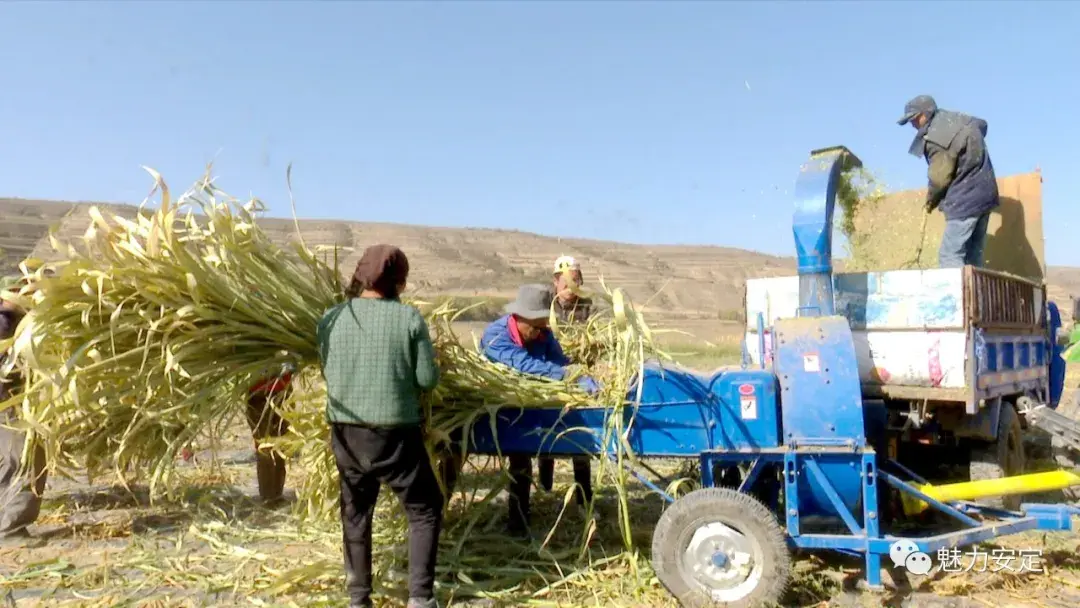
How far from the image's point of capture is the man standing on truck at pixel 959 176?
220 inches

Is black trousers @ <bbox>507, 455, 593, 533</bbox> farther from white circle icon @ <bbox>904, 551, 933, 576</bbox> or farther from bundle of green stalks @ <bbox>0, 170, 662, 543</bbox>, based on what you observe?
white circle icon @ <bbox>904, 551, 933, 576</bbox>

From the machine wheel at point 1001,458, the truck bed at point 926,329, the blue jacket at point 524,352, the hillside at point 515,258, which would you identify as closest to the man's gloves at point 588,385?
the blue jacket at point 524,352

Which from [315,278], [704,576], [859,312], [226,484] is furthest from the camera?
[226,484]

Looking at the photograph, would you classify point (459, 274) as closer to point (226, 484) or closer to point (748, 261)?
point (748, 261)

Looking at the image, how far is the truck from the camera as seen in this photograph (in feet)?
14.1

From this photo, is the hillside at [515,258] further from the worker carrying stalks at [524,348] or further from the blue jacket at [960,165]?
the worker carrying stalks at [524,348]

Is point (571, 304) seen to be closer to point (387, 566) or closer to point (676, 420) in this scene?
point (676, 420)

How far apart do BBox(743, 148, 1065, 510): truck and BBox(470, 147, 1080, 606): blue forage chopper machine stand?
0.73 ft

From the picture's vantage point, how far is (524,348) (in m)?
4.60

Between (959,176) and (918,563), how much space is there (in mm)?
3296

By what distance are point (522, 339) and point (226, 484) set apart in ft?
10.7

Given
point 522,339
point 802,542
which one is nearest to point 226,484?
point 522,339

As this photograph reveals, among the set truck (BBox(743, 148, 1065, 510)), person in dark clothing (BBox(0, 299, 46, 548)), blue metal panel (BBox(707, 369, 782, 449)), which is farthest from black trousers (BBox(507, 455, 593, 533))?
person in dark clothing (BBox(0, 299, 46, 548))

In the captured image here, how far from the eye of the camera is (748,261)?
138 feet
